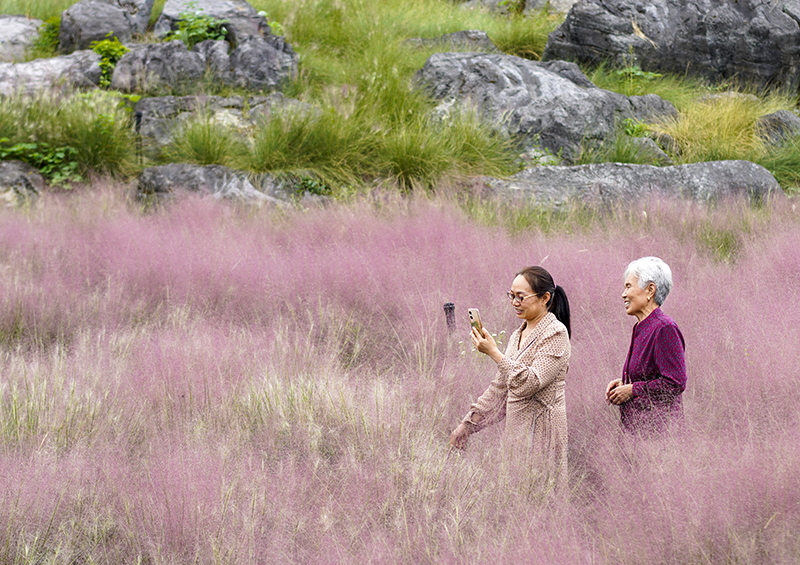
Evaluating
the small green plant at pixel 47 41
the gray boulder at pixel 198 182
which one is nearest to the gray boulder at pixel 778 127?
the gray boulder at pixel 198 182

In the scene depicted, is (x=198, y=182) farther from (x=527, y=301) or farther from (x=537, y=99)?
(x=527, y=301)

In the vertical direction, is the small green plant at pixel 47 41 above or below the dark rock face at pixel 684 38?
below

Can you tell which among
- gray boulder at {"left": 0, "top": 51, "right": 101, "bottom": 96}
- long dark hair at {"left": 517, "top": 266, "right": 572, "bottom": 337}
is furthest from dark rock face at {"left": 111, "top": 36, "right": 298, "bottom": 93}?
long dark hair at {"left": 517, "top": 266, "right": 572, "bottom": 337}

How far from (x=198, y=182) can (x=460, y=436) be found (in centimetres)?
537

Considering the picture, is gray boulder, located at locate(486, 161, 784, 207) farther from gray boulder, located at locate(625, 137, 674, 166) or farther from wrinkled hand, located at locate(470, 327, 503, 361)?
wrinkled hand, located at locate(470, 327, 503, 361)

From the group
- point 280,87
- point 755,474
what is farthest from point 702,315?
point 280,87

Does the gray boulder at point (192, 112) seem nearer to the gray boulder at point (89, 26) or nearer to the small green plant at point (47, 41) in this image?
the gray boulder at point (89, 26)

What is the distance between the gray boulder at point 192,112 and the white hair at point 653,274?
6063mm

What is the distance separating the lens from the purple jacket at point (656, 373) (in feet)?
8.41

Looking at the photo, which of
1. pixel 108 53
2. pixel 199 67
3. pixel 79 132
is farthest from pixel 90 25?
pixel 79 132

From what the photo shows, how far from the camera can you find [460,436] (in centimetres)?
278

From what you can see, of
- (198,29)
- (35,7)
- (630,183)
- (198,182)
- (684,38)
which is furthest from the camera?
(35,7)

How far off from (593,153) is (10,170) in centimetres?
646

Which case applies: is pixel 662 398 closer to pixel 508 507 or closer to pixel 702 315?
pixel 508 507
